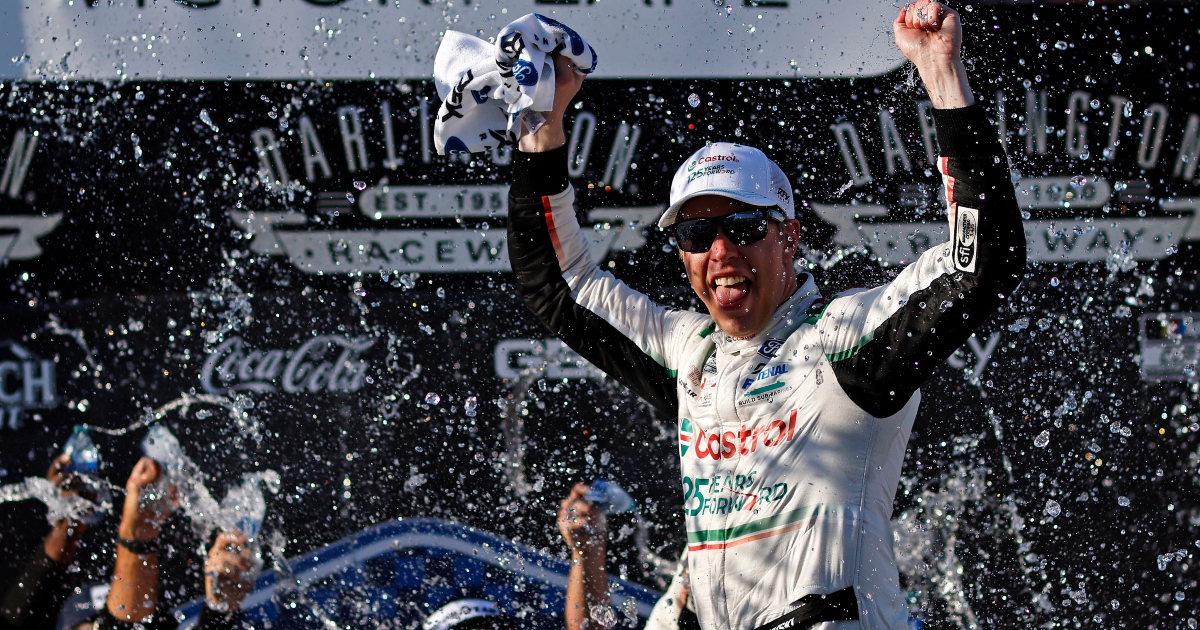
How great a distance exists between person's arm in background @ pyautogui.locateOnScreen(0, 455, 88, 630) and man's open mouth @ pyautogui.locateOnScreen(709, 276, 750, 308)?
3012 millimetres

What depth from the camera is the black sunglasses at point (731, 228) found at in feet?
7.62

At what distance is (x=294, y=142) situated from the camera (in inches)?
169

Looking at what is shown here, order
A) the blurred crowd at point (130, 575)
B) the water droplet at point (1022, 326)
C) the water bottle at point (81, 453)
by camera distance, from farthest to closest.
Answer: the water droplet at point (1022, 326) < the water bottle at point (81, 453) < the blurred crowd at point (130, 575)

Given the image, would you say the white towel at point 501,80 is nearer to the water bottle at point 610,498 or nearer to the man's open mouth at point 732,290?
the man's open mouth at point 732,290

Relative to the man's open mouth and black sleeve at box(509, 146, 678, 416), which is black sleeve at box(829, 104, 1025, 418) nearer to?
the man's open mouth

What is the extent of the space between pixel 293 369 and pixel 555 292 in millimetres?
1990

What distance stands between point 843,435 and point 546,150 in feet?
3.27

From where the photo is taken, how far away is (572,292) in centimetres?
262

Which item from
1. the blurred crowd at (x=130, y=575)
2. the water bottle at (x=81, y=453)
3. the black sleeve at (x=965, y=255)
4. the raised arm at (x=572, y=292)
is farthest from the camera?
the water bottle at (x=81, y=453)

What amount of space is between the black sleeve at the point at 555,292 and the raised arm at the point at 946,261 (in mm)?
565

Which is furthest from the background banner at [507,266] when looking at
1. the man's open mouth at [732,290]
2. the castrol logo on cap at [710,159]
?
the man's open mouth at [732,290]

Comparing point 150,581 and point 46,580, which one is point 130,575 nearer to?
point 150,581

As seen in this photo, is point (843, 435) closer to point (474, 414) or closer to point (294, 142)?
point (474, 414)

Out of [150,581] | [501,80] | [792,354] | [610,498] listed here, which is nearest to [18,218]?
[150,581]
